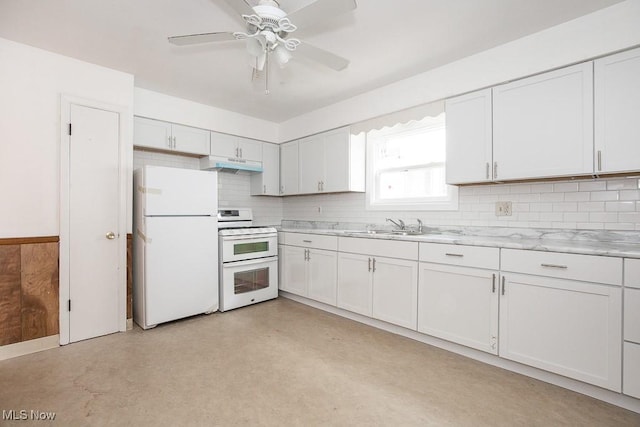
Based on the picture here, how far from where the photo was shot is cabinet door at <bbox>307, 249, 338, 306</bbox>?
346 centimetres

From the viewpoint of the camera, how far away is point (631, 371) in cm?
178

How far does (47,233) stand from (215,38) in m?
2.24

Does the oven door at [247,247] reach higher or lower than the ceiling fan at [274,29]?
lower

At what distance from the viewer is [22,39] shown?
8.30 feet

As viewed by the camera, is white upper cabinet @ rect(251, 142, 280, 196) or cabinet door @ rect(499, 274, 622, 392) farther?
white upper cabinet @ rect(251, 142, 280, 196)

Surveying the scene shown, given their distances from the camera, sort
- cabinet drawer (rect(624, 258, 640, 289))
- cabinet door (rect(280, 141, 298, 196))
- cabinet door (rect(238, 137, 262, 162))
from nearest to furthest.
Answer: cabinet drawer (rect(624, 258, 640, 289)), cabinet door (rect(238, 137, 262, 162)), cabinet door (rect(280, 141, 298, 196))

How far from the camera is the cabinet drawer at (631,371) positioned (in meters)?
1.76

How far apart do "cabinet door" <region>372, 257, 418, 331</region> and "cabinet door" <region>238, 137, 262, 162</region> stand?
249 cm

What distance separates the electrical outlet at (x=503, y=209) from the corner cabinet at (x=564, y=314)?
0.68 m

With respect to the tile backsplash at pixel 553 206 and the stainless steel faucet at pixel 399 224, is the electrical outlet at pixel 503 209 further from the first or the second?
the stainless steel faucet at pixel 399 224

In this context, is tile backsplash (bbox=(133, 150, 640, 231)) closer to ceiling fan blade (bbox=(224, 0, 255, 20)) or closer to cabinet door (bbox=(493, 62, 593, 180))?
cabinet door (bbox=(493, 62, 593, 180))

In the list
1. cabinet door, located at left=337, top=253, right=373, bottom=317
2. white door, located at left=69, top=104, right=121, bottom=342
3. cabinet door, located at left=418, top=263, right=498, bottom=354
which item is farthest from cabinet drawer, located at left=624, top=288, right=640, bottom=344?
white door, located at left=69, top=104, right=121, bottom=342

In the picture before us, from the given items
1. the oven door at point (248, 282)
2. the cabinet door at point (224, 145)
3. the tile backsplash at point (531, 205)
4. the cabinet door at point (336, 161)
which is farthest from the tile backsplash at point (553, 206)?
the cabinet door at point (224, 145)

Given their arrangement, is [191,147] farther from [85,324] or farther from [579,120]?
[579,120]
